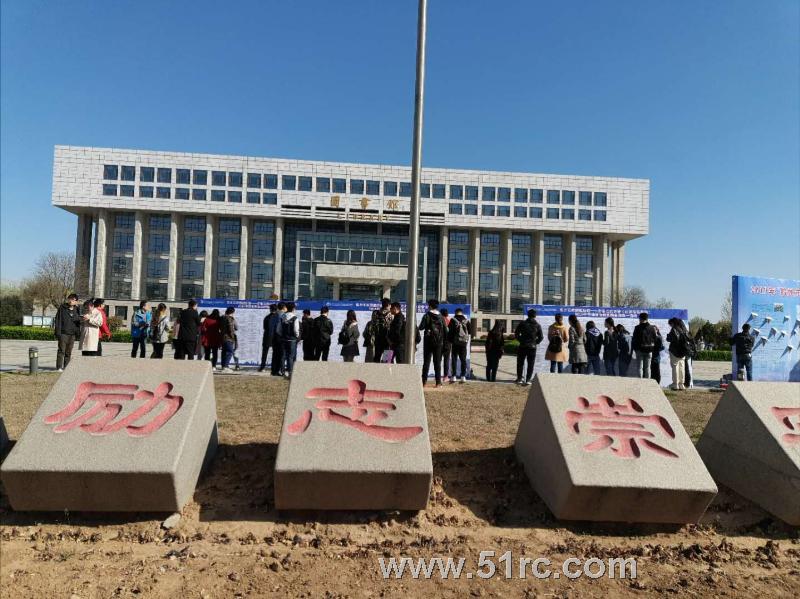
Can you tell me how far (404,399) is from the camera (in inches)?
167

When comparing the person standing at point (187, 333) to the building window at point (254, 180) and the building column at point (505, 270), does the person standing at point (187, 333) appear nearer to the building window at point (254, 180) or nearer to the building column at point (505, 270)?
the building window at point (254, 180)

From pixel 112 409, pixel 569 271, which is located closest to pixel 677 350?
pixel 112 409

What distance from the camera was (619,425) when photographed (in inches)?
165

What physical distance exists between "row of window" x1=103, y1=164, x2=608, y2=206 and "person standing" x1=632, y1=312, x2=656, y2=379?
124 feet

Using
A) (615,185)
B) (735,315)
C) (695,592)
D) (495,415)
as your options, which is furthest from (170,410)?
(615,185)

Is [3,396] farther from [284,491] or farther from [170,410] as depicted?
[284,491]

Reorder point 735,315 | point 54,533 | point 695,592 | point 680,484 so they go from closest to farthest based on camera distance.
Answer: point 695,592
point 54,533
point 680,484
point 735,315

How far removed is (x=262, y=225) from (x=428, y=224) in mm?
15719

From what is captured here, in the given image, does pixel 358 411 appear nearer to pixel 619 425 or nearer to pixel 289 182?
pixel 619 425

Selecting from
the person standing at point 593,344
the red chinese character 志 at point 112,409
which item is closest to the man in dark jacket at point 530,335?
the person standing at point 593,344

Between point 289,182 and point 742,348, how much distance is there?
43.7 meters

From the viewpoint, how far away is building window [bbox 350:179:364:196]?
49281 millimetres

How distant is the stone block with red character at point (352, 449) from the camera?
3566 mm

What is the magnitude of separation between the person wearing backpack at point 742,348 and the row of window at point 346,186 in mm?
37288
